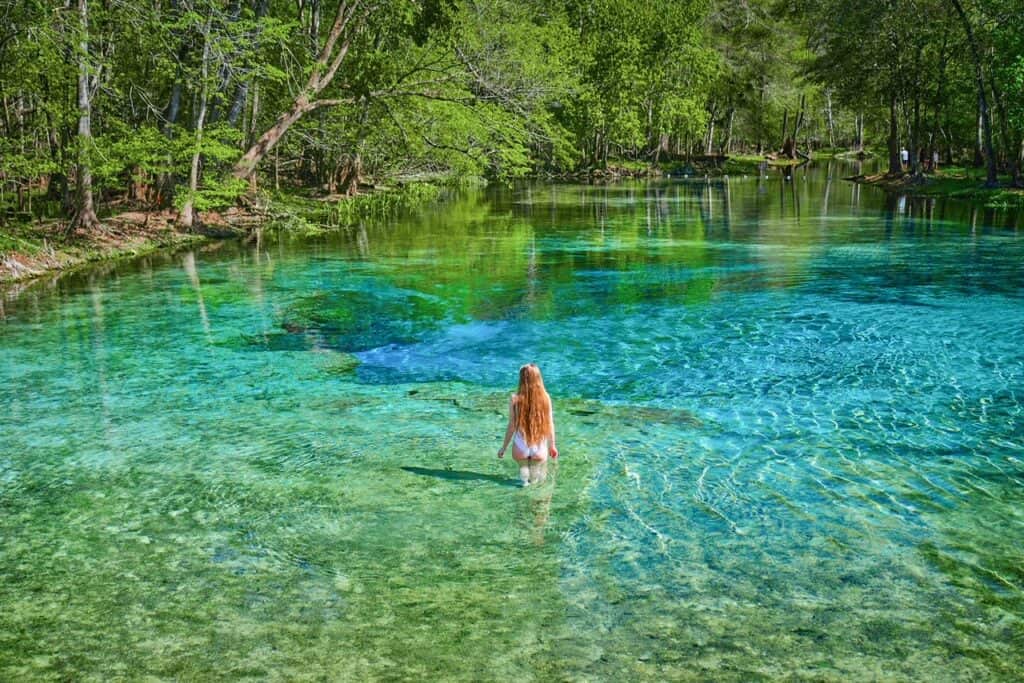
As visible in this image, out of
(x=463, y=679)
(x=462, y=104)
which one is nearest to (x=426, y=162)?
(x=462, y=104)

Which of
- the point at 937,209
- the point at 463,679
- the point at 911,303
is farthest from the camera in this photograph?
the point at 937,209

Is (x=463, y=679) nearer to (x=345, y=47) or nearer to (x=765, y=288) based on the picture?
(x=765, y=288)

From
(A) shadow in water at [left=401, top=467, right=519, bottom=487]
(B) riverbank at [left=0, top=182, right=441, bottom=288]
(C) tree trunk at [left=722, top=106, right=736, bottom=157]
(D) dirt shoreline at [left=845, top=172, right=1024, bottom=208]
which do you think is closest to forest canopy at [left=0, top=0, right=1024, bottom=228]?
(B) riverbank at [left=0, top=182, right=441, bottom=288]

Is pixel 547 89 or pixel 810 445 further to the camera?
pixel 547 89

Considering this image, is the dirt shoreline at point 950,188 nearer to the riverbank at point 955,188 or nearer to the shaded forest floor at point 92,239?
the riverbank at point 955,188

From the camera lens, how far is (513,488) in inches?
358

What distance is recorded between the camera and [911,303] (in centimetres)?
1845

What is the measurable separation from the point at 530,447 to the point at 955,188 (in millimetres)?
47511

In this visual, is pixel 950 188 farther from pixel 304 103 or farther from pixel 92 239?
pixel 92 239

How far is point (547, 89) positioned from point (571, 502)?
3281 centimetres

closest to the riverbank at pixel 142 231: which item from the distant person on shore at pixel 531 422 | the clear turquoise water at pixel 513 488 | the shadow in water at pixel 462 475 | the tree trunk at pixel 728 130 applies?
the clear turquoise water at pixel 513 488

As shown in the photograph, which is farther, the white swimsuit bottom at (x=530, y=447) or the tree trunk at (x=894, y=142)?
the tree trunk at (x=894, y=142)

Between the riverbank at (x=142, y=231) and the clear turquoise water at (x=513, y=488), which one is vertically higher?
the riverbank at (x=142, y=231)

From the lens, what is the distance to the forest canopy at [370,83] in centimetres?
2686
